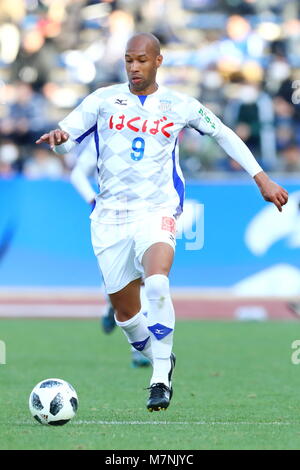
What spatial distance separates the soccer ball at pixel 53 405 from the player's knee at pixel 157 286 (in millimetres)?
858

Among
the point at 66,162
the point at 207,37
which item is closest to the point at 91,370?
the point at 66,162

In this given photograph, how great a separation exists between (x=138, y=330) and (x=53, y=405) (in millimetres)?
1282

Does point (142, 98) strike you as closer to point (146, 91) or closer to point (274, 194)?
point (146, 91)

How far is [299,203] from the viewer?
1499cm

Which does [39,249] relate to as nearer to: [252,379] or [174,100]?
[252,379]

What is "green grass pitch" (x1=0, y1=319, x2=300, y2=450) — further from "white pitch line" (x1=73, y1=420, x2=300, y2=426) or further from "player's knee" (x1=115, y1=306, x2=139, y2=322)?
"player's knee" (x1=115, y1=306, x2=139, y2=322)

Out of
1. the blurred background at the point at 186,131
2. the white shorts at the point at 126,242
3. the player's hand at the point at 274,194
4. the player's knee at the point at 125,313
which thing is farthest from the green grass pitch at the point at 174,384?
the player's hand at the point at 274,194

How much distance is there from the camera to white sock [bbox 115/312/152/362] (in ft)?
24.4

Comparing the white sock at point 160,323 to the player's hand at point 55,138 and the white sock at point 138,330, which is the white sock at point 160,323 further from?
the player's hand at point 55,138

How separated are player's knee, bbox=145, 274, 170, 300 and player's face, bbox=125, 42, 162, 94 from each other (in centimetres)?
130

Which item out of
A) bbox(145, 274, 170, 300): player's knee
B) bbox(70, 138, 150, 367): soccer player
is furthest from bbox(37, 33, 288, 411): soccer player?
bbox(70, 138, 150, 367): soccer player

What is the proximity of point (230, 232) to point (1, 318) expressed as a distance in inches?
136

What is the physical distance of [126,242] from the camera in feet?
23.6

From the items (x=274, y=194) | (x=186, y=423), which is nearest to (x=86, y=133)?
(x=274, y=194)
